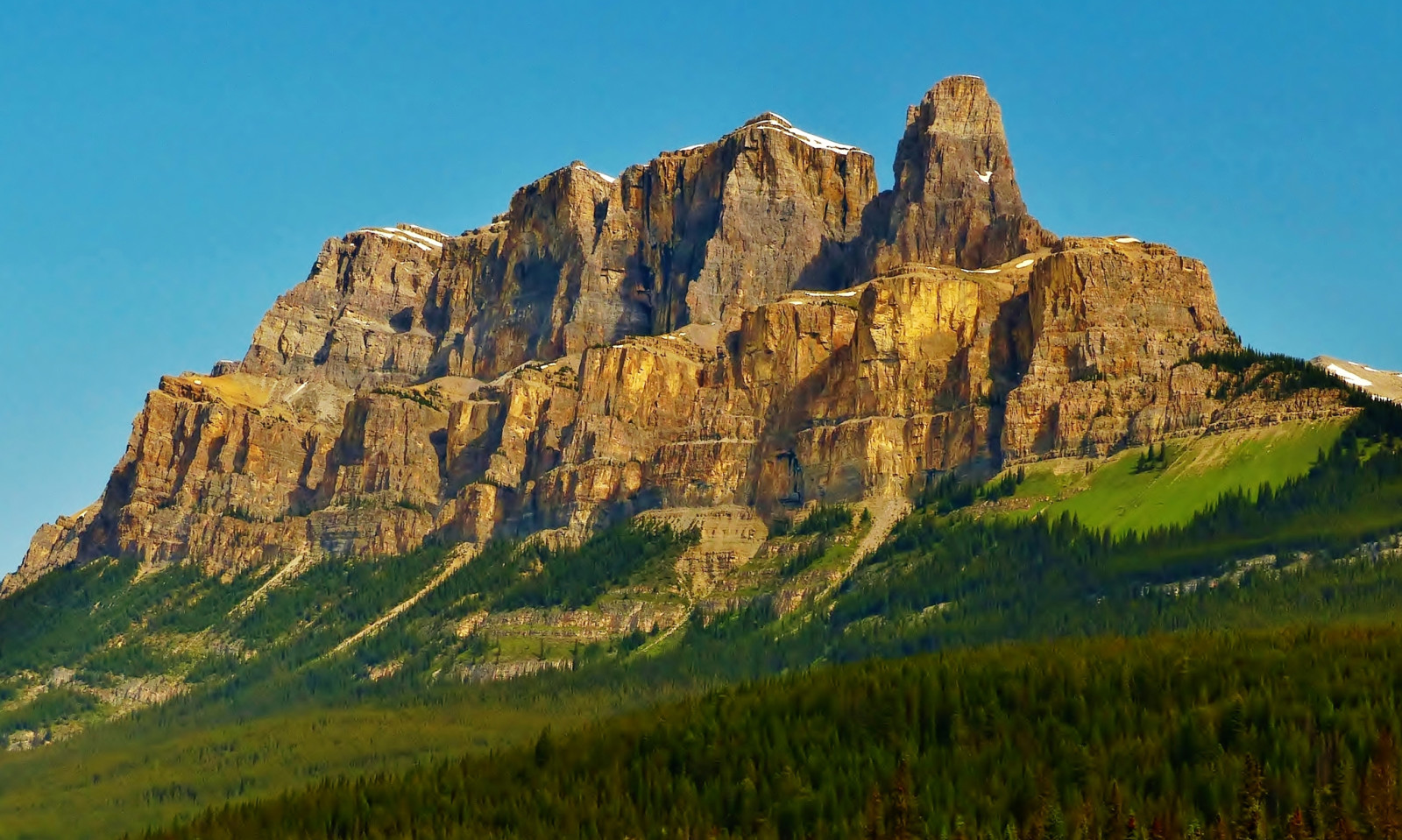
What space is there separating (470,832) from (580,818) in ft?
28.3

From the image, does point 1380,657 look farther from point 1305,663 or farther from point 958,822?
point 958,822

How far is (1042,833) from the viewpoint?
561 ft

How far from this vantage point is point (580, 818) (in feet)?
634

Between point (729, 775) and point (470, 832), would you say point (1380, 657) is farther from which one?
point (470, 832)

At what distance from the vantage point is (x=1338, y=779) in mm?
174500

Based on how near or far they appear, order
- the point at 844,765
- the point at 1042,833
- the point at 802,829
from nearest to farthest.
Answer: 1. the point at 1042,833
2. the point at 802,829
3. the point at 844,765

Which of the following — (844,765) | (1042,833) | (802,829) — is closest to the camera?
(1042,833)

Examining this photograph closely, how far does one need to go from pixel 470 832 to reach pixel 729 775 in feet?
71.4

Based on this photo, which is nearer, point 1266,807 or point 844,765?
point 1266,807

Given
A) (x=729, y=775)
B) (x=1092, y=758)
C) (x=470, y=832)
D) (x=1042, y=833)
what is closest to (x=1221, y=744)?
(x=1092, y=758)

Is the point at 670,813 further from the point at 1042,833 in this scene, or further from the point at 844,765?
the point at 1042,833

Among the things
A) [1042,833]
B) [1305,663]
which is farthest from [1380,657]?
[1042,833]

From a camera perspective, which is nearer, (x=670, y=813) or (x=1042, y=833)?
(x=1042, y=833)

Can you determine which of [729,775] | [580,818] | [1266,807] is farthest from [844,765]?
[1266,807]
